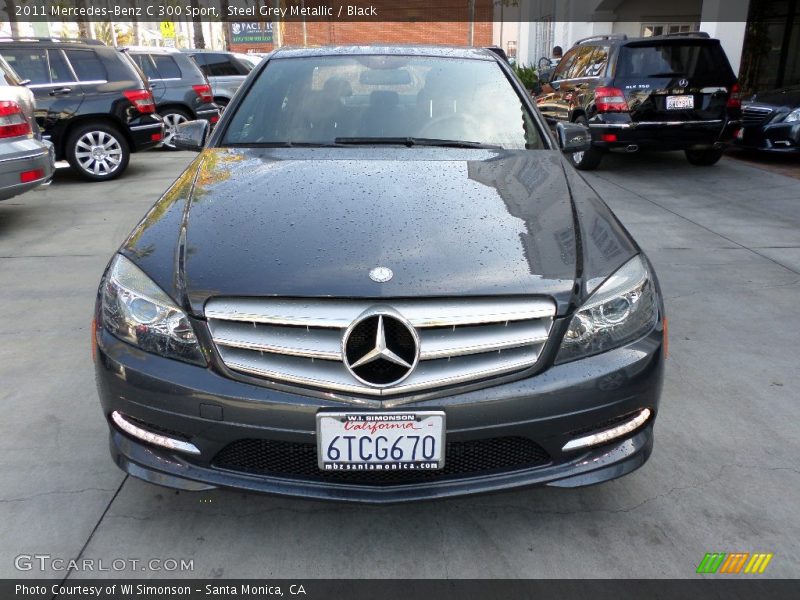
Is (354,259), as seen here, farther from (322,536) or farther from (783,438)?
(783,438)

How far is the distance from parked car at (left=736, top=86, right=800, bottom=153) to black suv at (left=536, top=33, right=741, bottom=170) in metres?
0.82

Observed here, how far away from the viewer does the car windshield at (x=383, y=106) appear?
321 centimetres

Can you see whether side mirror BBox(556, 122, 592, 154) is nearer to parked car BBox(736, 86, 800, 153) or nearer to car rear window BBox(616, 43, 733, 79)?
car rear window BBox(616, 43, 733, 79)

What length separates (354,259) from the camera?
208 centimetres

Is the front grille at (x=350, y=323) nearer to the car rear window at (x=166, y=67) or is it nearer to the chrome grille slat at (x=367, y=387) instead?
the chrome grille slat at (x=367, y=387)

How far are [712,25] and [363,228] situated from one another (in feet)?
40.8

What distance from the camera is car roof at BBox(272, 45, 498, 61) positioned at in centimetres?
365

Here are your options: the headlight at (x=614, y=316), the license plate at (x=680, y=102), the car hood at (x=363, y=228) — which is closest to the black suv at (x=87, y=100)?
the license plate at (x=680, y=102)

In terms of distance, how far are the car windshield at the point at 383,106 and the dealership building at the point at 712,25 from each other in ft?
35.1

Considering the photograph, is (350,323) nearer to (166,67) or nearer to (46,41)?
(46,41)

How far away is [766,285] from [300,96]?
328cm

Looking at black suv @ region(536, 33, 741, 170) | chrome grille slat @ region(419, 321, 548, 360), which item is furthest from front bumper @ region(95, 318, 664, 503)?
black suv @ region(536, 33, 741, 170)

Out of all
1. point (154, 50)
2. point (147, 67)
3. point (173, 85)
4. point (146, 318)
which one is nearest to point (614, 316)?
point (146, 318)

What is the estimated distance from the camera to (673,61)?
8180 mm
